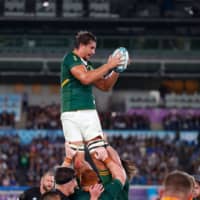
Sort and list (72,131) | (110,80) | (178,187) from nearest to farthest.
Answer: (178,187), (72,131), (110,80)

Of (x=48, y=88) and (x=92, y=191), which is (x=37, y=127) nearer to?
(x=48, y=88)

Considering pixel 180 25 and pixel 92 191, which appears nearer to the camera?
pixel 92 191

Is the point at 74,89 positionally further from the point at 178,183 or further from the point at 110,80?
the point at 178,183

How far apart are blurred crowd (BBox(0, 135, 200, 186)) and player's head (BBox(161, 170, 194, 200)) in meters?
19.8

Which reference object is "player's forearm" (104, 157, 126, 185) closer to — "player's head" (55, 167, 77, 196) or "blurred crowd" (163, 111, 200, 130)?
"player's head" (55, 167, 77, 196)

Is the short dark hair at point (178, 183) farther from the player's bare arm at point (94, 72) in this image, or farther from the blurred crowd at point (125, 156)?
the blurred crowd at point (125, 156)

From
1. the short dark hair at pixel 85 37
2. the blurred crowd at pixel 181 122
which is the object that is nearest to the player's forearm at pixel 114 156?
the short dark hair at pixel 85 37

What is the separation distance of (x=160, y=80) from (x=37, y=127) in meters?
7.54

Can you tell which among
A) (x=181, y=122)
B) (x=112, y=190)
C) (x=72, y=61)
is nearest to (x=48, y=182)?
(x=112, y=190)

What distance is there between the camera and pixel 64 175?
16.3 ft

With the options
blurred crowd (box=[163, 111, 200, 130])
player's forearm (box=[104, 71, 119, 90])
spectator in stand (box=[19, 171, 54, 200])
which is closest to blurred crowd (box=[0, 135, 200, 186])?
blurred crowd (box=[163, 111, 200, 130])

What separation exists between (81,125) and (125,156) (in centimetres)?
2098

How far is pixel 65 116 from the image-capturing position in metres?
5.46

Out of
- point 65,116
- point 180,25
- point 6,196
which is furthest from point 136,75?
point 65,116
